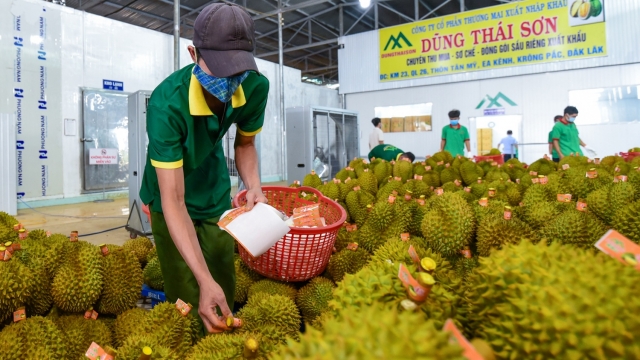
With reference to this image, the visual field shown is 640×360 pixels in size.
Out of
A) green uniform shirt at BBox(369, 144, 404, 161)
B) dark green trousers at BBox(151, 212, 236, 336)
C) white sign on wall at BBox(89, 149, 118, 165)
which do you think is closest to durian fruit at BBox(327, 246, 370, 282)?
dark green trousers at BBox(151, 212, 236, 336)

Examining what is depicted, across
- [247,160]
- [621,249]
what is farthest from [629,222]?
[247,160]

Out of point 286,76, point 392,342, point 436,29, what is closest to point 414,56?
point 436,29

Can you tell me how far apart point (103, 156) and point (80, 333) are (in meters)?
7.95

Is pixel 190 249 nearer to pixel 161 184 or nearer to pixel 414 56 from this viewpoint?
pixel 161 184

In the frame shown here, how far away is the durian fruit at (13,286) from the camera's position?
1.44m

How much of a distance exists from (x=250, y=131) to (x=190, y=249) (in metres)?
0.77

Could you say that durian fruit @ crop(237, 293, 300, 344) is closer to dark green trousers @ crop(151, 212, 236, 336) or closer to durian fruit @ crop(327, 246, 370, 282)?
dark green trousers @ crop(151, 212, 236, 336)

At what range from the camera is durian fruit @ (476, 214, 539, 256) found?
172cm

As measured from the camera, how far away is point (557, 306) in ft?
2.16

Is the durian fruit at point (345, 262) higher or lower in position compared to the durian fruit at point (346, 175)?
lower

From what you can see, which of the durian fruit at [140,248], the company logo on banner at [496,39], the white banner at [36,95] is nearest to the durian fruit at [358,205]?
the durian fruit at [140,248]

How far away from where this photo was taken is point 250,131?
198cm

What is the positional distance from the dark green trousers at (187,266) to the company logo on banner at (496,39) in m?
9.68

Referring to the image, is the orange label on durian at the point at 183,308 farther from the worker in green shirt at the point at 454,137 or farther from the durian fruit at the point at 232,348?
the worker in green shirt at the point at 454,137
